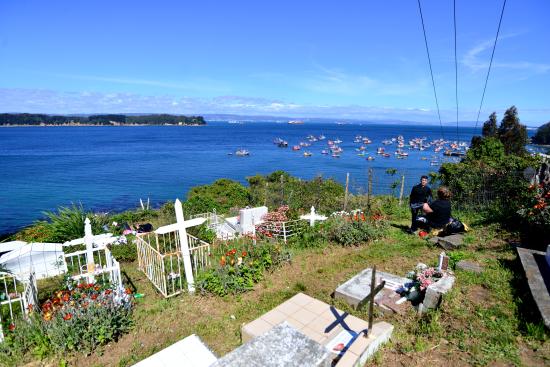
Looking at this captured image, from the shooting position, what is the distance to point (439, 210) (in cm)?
767

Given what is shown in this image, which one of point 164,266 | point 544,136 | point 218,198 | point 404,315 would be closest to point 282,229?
point 164,266

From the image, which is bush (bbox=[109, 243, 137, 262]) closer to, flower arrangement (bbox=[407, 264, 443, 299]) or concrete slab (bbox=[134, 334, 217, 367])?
concrete slab (bbox=[134, 334, 217, 367])

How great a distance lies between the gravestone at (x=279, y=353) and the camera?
175 cm

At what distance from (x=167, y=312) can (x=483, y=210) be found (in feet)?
35.8

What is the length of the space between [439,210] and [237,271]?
534 cm

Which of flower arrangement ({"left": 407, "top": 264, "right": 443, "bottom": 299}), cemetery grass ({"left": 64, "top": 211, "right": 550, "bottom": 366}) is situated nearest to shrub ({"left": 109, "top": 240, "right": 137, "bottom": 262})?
cemetery grass ({"left": 64, "top": 211, "right": 550, "bottom": 366})

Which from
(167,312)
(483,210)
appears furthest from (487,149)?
(167,312)

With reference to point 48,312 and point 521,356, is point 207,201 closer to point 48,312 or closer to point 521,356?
point 48,312

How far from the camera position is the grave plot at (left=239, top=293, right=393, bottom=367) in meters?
1.81

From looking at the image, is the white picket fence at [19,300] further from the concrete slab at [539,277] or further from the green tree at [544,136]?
the green tree at [544,136]

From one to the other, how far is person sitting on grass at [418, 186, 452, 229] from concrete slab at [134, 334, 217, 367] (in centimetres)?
637

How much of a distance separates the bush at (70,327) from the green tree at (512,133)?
4734 cm

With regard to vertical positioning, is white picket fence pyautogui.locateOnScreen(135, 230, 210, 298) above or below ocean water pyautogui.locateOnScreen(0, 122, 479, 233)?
above

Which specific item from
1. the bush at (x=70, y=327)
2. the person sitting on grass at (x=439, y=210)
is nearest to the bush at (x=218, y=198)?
the bush at (x=70, y=327)
